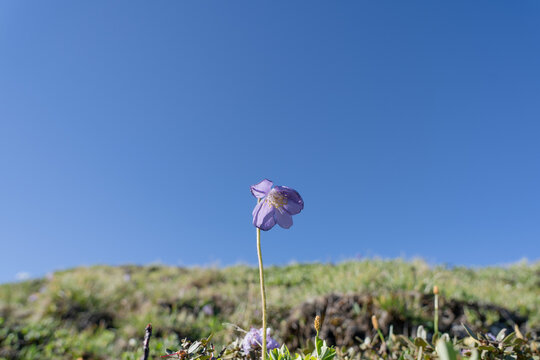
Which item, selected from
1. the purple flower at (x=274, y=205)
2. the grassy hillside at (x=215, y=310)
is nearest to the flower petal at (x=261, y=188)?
the purple flower at (x=274, y=205)

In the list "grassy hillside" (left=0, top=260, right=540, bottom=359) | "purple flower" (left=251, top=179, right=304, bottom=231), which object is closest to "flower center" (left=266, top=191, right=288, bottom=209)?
"purple flower" (left=251, top=179, right=304, bottom=231)

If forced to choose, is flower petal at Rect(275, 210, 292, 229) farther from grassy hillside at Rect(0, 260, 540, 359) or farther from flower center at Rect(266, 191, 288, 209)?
grassy hillside at Rect(0, 260, 540, 359)

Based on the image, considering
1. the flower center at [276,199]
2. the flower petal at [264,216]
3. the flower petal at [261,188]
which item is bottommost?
the flower petal at [264,216]

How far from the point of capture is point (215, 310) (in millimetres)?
7367

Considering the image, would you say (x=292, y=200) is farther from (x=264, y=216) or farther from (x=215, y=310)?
(x=215, y=310)

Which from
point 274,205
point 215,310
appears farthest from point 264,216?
point 215,310

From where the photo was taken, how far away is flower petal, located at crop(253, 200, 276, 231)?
140cm

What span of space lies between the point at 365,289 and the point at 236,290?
410 cm

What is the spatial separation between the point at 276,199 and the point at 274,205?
3 centimetres

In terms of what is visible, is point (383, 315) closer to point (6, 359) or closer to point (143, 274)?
point (6, 359)

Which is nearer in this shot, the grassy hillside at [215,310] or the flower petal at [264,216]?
the flower petal at [264,216]

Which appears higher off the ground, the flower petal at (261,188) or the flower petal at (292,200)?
the flower petal at (261,188)

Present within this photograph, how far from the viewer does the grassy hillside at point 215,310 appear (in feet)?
14.1

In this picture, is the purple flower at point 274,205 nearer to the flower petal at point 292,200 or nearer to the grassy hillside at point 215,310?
the flower petal at point 292,200
